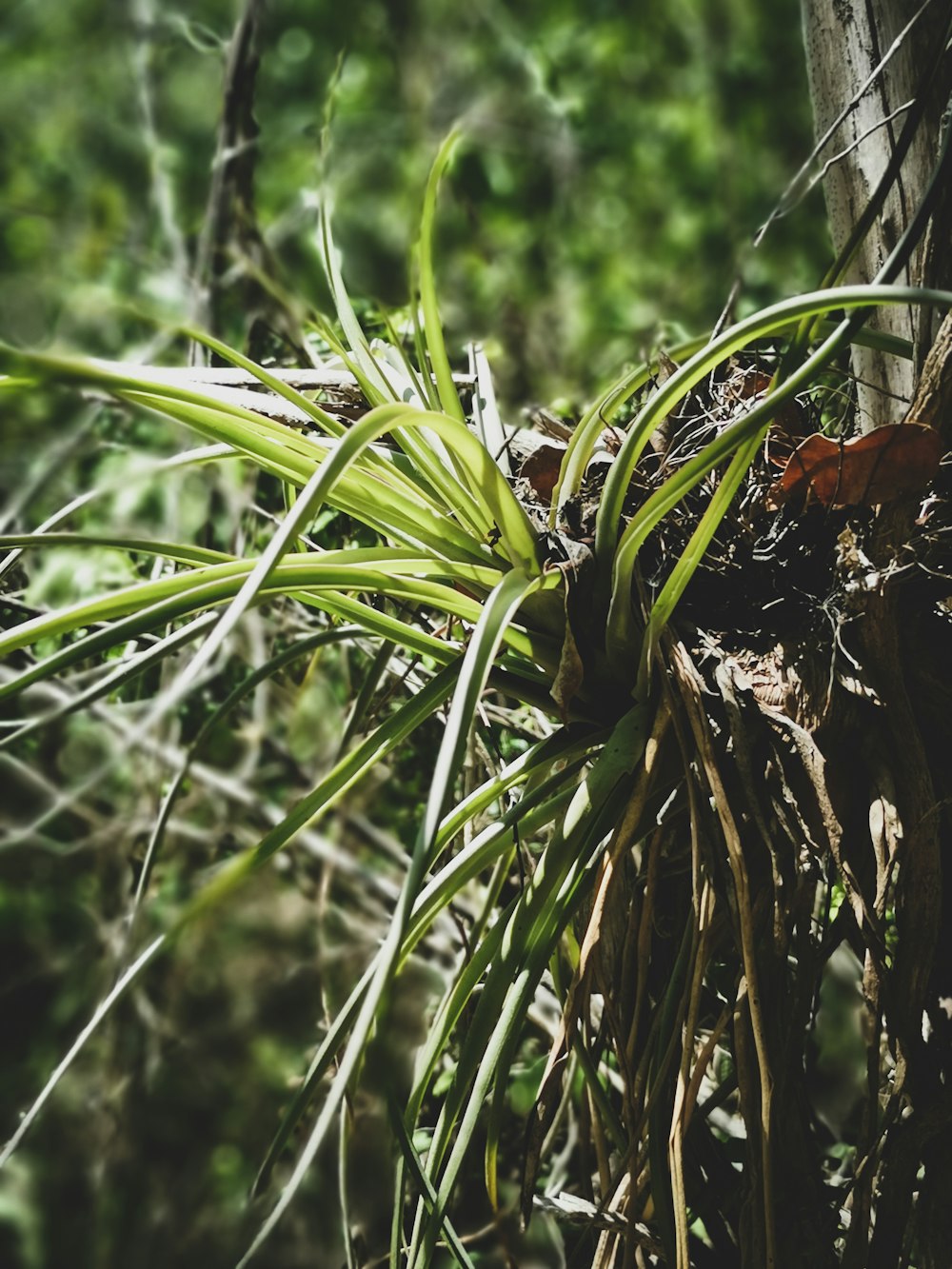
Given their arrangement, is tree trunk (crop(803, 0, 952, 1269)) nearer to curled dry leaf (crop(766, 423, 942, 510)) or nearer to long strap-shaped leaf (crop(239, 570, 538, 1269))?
curled dry leaf (crop(766, 423, 942, 510))

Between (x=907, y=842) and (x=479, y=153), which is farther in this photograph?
(x=479, y=153)

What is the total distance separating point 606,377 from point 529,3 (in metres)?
1.95

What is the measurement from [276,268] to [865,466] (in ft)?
2.89

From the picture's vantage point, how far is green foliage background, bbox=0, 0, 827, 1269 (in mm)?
1276

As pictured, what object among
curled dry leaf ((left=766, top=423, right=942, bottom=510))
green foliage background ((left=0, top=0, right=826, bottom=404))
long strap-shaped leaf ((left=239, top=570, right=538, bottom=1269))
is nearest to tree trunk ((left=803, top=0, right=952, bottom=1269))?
curled dry leaf ((left=766, top=423, right=942, bottom=510))

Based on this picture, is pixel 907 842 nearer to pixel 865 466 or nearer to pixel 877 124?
pixel 865 466

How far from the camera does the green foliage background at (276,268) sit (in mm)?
1276

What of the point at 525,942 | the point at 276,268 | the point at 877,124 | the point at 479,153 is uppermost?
the point at 479,153

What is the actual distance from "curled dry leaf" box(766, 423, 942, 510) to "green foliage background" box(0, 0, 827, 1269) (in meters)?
0.22

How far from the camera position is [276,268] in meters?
1.22

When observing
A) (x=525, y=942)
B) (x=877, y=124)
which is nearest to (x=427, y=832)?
(x=525, y=942)

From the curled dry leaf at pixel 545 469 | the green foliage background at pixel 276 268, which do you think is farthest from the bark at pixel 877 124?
the curled dry leaf at pixel 545 469

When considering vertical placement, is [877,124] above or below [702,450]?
above

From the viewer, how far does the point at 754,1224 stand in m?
0.51
